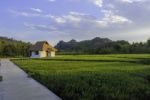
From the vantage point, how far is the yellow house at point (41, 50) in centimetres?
8191

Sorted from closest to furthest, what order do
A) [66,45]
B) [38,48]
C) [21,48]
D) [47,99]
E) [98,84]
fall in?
[47,99] < [98,84] < [38,48] < [21,48] < [66,45]

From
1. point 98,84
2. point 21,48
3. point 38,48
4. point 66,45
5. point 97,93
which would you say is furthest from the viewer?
point 66,45

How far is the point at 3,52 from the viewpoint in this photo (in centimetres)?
8681

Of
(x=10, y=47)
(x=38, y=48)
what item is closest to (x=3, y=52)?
(x=10, y=47)

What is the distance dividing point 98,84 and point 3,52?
74.5 m

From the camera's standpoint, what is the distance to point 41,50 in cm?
8150

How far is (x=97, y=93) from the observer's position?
12.5 m

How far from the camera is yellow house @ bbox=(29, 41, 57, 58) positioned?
3225 inches

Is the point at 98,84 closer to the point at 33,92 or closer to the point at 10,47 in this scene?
the point at 33,92

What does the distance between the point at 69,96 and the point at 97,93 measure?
4.14 feet

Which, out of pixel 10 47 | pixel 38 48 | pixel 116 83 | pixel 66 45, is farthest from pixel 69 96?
pixel 66 45

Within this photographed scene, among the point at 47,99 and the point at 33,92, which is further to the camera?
the point at 33,92

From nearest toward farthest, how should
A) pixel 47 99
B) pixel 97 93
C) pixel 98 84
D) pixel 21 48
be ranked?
pixel 47 99, pixel 97 93, pixel 98 84, pixel 21 48

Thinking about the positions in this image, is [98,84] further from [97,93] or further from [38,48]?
[38,48]
